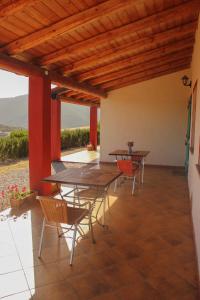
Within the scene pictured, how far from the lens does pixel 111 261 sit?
2.73 meters

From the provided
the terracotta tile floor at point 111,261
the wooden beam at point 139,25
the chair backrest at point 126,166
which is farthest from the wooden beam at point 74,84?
the terracotta tile floor at point 111,261

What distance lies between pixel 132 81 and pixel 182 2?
14.8ft

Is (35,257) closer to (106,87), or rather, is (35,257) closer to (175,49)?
(175,49)

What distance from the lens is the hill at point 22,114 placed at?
2756cm

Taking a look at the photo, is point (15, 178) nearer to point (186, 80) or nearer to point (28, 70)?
point (28, 70)

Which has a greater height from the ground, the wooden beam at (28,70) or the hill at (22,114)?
the hill at (22,114)

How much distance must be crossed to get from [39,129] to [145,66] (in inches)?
136

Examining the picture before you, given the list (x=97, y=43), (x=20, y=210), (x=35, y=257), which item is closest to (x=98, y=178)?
(x=35, y=257)

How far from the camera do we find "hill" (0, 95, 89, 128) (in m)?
27.6

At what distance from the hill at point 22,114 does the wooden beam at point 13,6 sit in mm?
24374

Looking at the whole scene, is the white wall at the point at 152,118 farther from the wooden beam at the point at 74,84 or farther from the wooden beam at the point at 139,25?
the wooden beam at the point at 139,25

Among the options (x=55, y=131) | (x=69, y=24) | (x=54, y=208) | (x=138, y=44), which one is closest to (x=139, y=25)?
(x=138, y=44)

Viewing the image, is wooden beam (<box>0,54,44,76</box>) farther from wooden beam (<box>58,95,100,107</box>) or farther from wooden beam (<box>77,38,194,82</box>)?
wooden beam (<box>58,95,100,107</box>)

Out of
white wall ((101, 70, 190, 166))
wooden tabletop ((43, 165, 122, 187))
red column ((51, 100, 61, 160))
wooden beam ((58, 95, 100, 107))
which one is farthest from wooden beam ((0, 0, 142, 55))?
wooden beam ((58, 95, 100, 107))
